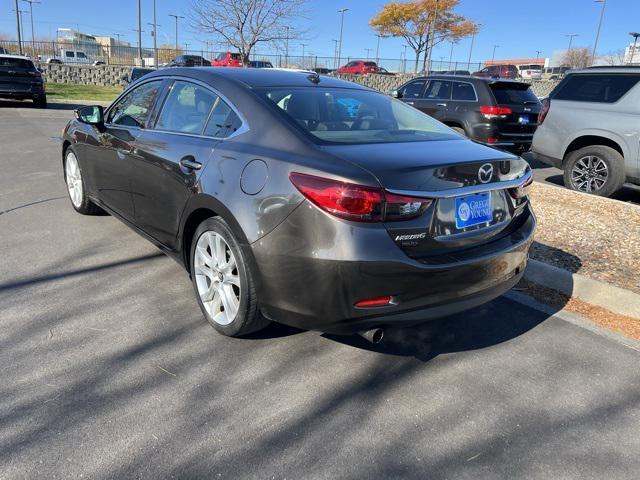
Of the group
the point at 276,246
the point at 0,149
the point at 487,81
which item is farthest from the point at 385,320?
the point at 0,149

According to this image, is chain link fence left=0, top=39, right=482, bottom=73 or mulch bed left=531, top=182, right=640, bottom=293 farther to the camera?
chain link fence left=0, top=39, right=482, bottom=73

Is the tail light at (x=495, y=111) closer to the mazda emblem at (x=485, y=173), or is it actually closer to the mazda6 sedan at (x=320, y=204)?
the mazda6 sedan at (x=320, y=204)

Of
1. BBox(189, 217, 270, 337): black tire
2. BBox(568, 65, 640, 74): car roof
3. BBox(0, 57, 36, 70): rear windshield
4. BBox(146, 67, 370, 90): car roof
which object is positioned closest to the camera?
BBox(189, 217, 270, 337): black tire

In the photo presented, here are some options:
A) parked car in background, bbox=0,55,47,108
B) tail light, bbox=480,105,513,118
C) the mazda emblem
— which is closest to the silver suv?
tail light, bbox=480,105,513,118

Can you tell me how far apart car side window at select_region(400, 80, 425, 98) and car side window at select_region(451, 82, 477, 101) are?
0.98 meters

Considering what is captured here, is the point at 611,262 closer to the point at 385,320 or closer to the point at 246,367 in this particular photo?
the point at 385,320

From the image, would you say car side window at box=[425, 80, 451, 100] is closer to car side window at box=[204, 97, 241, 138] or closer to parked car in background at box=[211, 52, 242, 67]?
car side window at box=[204, 97, 241, 138]

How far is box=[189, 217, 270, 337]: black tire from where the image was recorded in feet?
9.69

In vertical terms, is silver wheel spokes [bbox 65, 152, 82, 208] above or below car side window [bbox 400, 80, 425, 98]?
below

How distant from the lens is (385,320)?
2.66 metres

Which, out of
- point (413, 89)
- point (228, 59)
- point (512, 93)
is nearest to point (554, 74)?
point (228, 59)

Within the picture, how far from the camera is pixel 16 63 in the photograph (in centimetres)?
1677

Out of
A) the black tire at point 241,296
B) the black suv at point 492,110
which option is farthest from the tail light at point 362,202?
the black suv at point 492,110

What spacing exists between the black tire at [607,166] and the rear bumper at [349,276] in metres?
5.47
